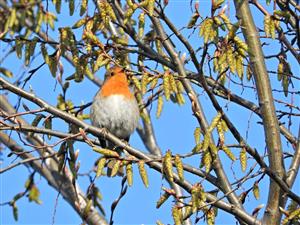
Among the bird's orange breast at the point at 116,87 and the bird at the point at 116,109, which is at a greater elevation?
the bird's orange breast at the point at 116,87

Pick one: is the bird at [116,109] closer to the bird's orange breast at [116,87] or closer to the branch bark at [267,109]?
the bird's orange breast at [116,87]

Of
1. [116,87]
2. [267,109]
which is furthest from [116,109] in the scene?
[267,109]

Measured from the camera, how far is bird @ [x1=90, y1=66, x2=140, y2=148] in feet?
22.0

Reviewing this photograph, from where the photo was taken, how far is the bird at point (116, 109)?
22.0 feet

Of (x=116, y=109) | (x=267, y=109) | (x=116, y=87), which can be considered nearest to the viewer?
(x=267, y=109)

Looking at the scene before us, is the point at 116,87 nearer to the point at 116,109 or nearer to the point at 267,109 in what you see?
the point at 116,109

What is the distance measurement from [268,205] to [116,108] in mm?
2297

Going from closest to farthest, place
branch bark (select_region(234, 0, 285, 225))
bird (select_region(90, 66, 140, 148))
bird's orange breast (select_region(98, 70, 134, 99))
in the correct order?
branch bark (select_region(234, 0, 285, 225)) → bird (select_region(90, 66, 140, 148)) → bird's orange breast (select_region(98, 70, 134, 99))

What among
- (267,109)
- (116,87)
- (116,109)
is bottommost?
(267,109)

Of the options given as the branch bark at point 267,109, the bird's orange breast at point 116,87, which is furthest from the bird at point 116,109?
the branch bark at point 267,109

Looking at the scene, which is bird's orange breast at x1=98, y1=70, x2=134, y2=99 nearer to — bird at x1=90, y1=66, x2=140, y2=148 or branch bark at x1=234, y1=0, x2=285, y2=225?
bird at x1=90, y1=66, x2=140, y2=148

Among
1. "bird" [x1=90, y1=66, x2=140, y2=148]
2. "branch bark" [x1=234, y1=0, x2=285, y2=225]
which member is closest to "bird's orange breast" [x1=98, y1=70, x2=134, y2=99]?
"bird" [x1=90, y1=66, x2=140, y2=148]

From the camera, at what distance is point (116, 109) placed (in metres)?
6.72

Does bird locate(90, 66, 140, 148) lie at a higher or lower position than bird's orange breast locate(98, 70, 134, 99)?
lower
